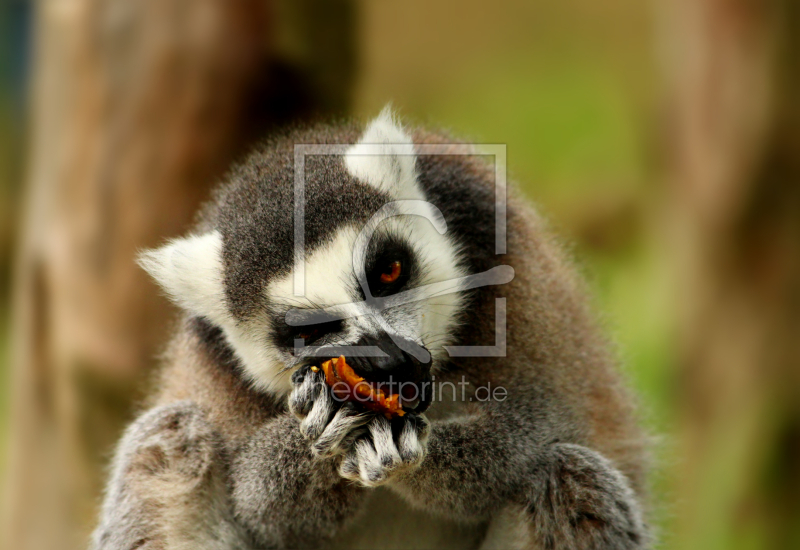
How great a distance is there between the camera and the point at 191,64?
4465 millimetres

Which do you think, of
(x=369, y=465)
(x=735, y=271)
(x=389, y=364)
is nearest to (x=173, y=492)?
(x=369, y=465)

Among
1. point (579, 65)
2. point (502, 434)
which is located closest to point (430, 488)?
point (502, 434)

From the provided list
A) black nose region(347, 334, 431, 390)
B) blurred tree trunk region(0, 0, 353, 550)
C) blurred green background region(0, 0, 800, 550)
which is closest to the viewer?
black nose region(347, 334, 431, 390)

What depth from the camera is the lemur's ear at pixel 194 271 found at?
2.84m

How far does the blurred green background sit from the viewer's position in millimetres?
6520

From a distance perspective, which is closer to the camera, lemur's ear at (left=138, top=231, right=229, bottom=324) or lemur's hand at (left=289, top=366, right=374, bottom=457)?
lemur's hand at (left=289, top=366, right=374, bottom=457)

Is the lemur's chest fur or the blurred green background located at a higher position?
the blurred green background

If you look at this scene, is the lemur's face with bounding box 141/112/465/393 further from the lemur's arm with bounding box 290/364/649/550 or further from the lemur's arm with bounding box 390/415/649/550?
the lemur's arm with bounding box 390/415/649/550

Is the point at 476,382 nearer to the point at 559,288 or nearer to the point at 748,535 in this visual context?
the point at 559,288

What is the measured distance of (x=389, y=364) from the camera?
7.90 ft

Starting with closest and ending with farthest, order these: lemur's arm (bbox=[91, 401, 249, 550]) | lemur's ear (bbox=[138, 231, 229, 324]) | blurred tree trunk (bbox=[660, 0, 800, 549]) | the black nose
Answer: the black nose
lemur's ear (bbox=[138, 231, 229, 324])
lemur's arm (bbox=[91, 401, 249, 550])
blurred tree trunk (bbox=[660, 0, 800, 549])

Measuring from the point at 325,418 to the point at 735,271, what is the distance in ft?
15.0

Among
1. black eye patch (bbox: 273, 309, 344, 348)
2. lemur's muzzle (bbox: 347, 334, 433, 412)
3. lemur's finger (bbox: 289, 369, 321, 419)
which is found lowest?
lemur's finger (bbox: 289, 369, 321, 419)

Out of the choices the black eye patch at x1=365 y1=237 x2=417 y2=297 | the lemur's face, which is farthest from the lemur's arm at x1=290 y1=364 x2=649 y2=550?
the black eye patch at x1=365 y1=237 x2=417 y2=297
